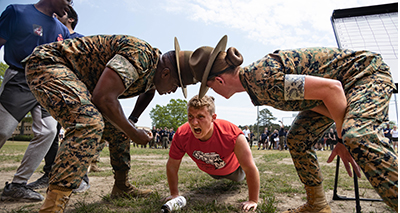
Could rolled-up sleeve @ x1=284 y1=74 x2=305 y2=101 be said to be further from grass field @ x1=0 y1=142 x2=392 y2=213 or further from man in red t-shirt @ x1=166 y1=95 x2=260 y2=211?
grass field @ x1=0 y1=142 x2=392 y2=213

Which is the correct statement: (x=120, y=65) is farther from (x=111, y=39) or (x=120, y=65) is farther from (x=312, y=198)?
(x=312, y=198)

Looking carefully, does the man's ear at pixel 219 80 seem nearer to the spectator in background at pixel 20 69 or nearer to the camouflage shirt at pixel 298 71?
the camouflage shirt at pixel 298 71

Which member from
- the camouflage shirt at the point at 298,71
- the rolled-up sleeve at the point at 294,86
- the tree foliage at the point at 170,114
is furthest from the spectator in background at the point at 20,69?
the tree foliage at the point at 170,114

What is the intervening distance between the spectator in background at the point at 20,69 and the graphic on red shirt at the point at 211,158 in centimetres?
213

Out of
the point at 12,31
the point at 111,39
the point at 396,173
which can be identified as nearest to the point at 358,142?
the point at 396,173

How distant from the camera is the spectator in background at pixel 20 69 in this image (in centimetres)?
306

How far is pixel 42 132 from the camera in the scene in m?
3.38

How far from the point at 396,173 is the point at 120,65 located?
2.21 metres

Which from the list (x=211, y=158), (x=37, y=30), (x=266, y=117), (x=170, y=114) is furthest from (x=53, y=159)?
(x=266, y=117)

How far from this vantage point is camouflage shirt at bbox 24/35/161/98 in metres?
2.14

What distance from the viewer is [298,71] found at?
7.38 ft

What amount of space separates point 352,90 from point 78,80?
8.00ft

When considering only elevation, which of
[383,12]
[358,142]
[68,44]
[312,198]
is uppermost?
[383,12]

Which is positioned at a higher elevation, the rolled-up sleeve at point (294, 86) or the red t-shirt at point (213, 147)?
the rolled-up sleeve at point (294, 86)
